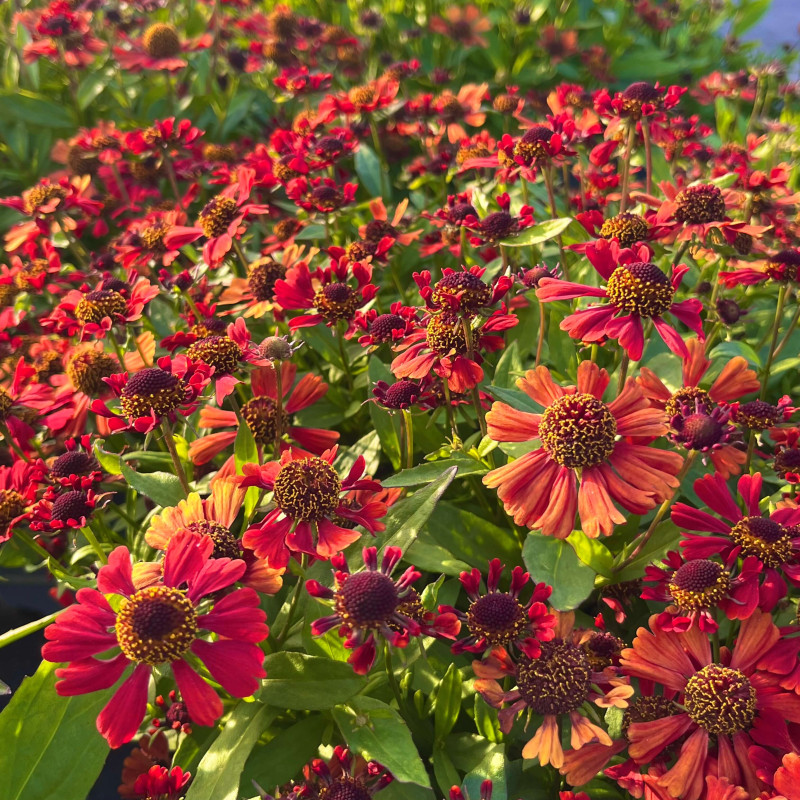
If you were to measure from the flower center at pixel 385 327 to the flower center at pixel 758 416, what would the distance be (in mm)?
626

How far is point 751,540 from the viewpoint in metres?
1.06

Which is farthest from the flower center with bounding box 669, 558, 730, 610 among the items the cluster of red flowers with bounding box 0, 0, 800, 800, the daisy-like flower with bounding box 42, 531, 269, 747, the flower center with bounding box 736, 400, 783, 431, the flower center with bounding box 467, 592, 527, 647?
the daisy-like flower with bounding box 42, 531, 269, 747

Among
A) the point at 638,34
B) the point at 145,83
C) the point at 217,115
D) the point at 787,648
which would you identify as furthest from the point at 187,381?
the point at 638,34

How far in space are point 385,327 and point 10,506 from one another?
2.59 ft

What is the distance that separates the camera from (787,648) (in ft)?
3.19

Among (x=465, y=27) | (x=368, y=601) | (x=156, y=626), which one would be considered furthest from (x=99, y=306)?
(x=465, y=27)

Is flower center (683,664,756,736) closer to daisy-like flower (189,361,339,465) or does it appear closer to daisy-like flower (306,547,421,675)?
daisy-like flower (306,547,421,675)

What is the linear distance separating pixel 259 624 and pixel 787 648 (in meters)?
0.71

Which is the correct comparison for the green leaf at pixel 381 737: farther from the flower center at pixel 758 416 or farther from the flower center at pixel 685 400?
the flower center at pixel 758 416

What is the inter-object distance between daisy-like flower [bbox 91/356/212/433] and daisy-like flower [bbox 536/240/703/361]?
581 millimetres

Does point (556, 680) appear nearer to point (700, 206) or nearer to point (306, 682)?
point (306, 682)

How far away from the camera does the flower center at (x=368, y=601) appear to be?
0.91 meters

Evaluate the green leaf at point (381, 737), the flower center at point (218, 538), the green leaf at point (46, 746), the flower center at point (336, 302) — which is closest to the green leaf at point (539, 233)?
the flower center at point (336, 302)

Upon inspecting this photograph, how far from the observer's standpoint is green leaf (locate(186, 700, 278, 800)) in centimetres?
101
